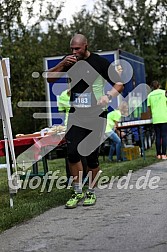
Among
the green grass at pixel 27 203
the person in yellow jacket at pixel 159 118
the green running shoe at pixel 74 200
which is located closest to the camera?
the green grass at pixel 27 203

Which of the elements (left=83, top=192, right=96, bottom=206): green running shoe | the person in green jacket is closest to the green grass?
(left=83, top=192, right=96, bottom=206): green running shoe

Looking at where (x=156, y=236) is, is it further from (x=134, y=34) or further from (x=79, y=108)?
(x=134, y=34)

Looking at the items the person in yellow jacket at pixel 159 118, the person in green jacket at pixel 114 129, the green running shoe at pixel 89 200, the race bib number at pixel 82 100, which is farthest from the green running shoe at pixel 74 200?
the person in green jacket at pixel 114 129

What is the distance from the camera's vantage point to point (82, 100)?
8.70m

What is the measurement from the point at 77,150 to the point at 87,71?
3.43 ft

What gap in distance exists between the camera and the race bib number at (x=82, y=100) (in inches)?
342

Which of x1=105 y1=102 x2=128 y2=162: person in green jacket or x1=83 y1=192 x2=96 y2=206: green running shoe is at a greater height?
x1=83 y1=192 x2=96 y2=206: green running shoe

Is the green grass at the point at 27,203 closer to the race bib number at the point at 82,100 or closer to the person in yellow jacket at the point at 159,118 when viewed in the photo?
the race bib number at the point at 82,100

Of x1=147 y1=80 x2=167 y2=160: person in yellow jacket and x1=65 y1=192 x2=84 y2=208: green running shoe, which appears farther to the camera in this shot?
x1=147 y1=80 x2=167 y2=160: person in yellow jacket

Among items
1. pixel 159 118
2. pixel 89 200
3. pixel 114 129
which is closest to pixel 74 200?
pixel 89 200

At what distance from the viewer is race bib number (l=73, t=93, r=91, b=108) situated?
8680 mm

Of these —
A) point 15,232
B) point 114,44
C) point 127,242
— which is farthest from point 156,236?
point 114,44

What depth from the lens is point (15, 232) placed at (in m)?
7.09

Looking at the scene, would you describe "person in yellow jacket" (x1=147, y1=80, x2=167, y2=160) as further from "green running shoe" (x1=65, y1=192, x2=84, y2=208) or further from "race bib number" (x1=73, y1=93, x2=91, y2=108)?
"race bib number" (x1=73, y1=93, x2=91, y2=108)
